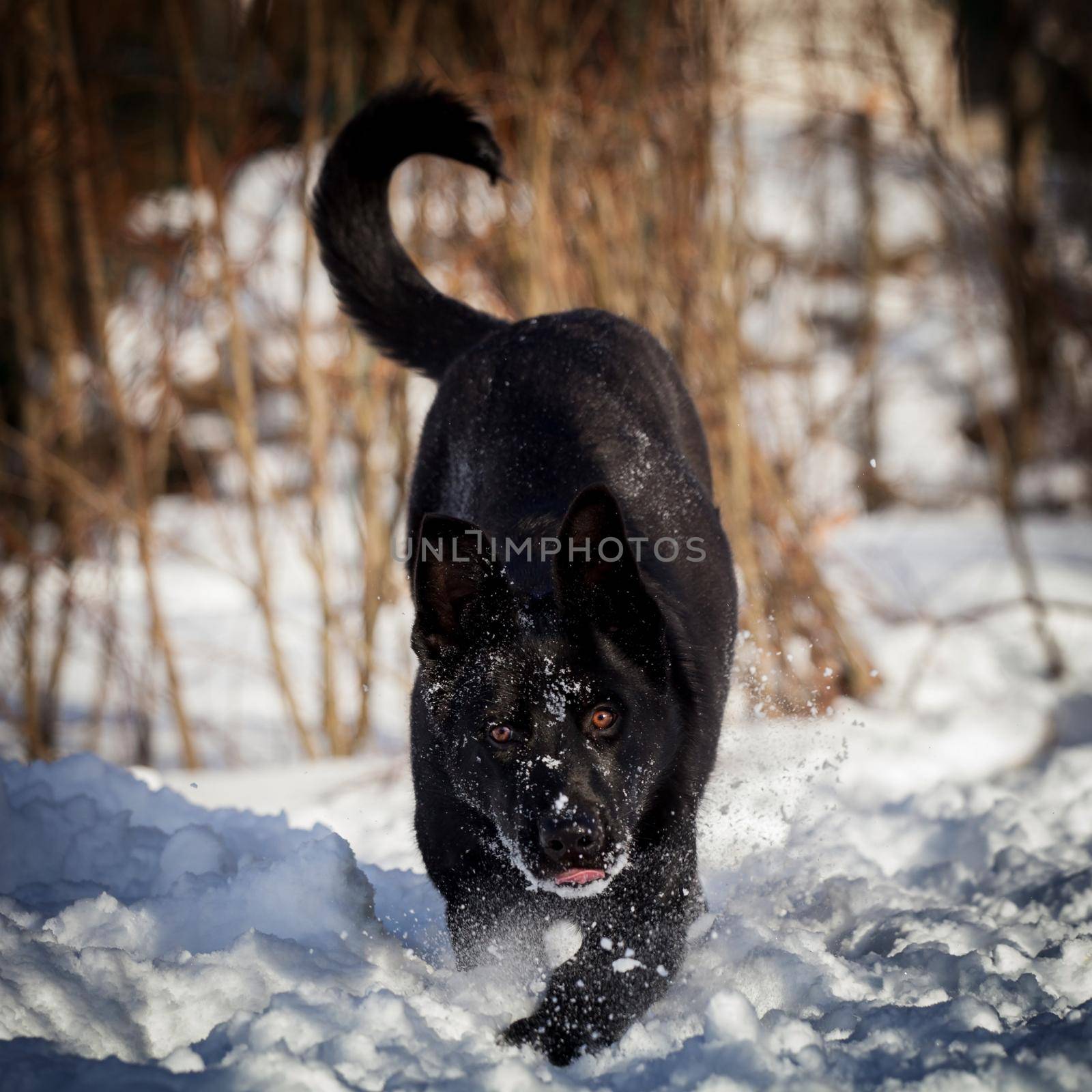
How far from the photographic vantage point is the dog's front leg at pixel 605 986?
6.59 ft

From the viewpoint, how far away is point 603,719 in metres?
2.27

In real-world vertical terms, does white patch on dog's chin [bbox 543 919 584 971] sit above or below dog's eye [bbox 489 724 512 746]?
below

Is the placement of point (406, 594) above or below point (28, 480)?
below

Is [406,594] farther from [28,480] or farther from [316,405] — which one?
[28,480]

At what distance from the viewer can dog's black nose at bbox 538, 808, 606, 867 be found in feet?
6.75

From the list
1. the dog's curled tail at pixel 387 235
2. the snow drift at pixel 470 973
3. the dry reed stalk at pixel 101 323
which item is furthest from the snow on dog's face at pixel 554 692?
the dry reed stalk at pixel 101 323

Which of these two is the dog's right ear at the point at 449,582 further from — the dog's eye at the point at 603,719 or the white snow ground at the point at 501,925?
the white snow ground at the point at 501,925

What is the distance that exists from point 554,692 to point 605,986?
579 mm

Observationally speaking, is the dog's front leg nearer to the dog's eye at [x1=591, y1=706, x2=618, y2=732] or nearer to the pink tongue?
the pink tongue

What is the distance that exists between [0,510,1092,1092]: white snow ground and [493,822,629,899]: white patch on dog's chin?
0.26 m

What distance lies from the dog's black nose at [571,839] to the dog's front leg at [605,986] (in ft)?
0.84

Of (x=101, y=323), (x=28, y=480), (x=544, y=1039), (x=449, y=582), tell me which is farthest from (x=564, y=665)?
(x=28, y=480)

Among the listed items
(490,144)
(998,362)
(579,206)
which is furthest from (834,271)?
(490,144)

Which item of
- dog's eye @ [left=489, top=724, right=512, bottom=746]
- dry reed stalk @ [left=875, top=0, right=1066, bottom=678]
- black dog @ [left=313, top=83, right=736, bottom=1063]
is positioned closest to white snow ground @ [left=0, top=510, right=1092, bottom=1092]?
black dog @ [left=313, top=83, right=736, bottom=1063]
